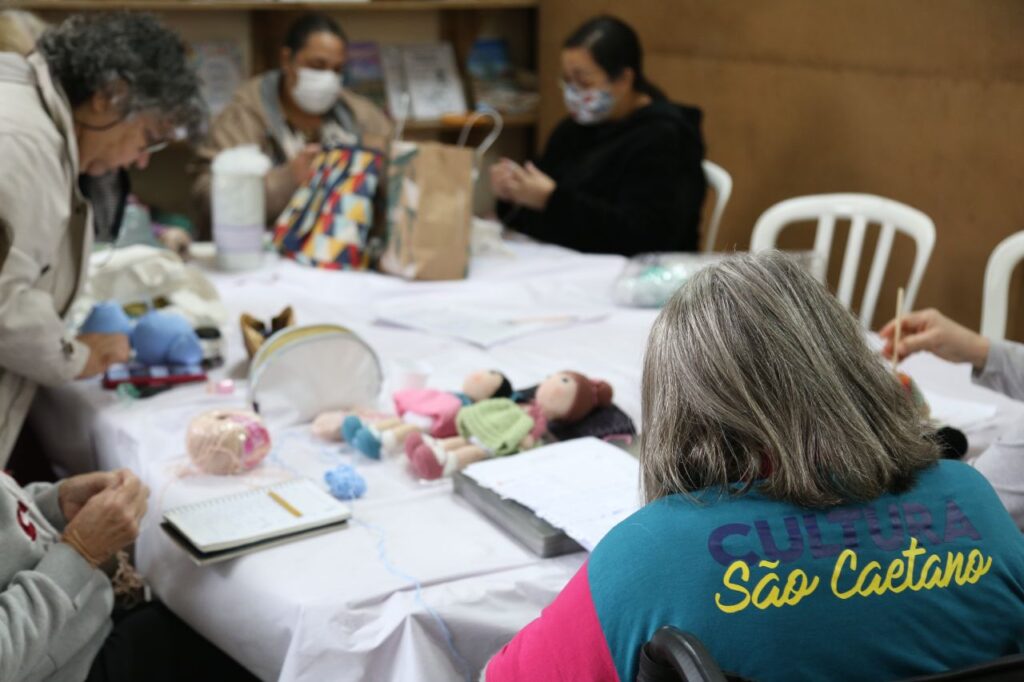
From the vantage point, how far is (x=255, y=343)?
7.15 feet

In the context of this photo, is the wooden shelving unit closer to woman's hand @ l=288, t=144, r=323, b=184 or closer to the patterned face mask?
woman's hand @ l=288, t=144, r=323, b=184

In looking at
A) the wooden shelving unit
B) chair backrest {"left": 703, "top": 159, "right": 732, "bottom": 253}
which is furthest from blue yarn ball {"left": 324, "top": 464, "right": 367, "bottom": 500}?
the wooden shelving unit

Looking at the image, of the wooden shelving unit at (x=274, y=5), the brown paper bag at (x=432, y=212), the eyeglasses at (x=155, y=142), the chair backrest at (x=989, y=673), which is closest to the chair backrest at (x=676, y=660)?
the chair backrest at (x=989, y=673)

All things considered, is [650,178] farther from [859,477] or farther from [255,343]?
[859,477]

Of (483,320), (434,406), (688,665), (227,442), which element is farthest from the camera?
(483,320)

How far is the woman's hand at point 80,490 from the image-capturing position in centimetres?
160

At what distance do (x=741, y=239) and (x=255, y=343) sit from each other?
2.54 meters

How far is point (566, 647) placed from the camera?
1.05 m

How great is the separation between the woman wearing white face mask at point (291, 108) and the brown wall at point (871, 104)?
1.38 m

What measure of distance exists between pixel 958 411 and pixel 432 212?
146 cm

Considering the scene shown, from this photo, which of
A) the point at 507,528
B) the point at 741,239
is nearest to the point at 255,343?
the point at 507,528

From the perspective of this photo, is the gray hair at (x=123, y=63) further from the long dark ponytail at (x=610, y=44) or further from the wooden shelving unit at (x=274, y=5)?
the wooden shelving unit at (x=274, y=5)

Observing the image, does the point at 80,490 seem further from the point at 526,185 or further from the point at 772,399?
the point at 526,185

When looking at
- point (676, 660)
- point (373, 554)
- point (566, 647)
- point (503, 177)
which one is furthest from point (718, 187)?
point (676, 660)
